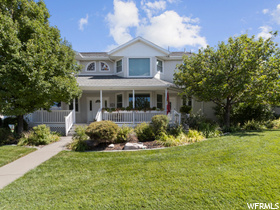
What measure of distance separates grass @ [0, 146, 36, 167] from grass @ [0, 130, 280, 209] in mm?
1766

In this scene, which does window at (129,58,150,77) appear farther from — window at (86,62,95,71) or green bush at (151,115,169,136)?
green bush at (151,115,169,136)

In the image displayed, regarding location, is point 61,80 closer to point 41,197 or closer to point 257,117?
point 41,197

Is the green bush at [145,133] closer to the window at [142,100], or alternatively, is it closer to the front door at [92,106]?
the window at [142,100]

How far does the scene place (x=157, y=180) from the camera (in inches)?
162

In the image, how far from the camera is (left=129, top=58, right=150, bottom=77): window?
1434cm

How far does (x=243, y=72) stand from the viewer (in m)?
9.22

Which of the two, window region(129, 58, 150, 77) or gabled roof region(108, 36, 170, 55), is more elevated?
gabled roof region(108, 36, 170, 55)

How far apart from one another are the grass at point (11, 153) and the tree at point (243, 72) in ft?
32.4

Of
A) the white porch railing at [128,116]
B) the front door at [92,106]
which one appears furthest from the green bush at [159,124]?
the front door at [92,106]

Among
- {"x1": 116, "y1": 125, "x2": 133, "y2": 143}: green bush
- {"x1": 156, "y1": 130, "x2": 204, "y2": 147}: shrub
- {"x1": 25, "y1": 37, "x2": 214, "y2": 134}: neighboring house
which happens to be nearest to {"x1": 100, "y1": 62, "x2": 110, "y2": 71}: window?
{"x1": 25, "y1": 37, "x2": 214, "y2": 134}: neighboring house

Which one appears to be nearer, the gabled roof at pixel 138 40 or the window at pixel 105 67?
the gabled roof at pixel 138 40

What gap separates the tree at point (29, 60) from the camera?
296 inches

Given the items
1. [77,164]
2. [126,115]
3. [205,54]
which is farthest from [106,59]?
[77,164]

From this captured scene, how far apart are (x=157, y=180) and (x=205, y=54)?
960cm
